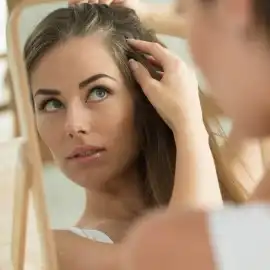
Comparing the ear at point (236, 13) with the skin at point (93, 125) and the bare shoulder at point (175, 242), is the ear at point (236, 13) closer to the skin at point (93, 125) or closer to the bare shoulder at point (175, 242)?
the bare shoulder at point (175, 242)

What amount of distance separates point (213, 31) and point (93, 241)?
240 millimetres

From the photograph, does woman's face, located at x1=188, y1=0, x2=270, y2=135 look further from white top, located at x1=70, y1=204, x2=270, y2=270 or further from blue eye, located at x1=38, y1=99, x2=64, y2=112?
blue eye, located at x1=38, y1=99, x2=64, y2=112

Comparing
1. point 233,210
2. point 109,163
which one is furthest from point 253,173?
point 233,210

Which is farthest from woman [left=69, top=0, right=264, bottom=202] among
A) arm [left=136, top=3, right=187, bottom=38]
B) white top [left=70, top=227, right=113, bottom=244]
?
white top [left=70, top=227, right=113, bottom=244]

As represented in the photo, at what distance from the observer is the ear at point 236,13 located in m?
0.35

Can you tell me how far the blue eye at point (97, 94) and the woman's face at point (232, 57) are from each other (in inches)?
7.1

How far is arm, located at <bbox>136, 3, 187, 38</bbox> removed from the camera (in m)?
0.57

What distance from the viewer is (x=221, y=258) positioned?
34 centimetres

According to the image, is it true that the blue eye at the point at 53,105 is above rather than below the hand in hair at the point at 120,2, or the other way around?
below

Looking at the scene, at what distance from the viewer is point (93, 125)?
0.57 metres

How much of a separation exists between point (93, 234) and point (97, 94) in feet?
0.38

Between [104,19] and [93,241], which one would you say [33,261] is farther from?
[104,19]

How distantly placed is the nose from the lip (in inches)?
0.5

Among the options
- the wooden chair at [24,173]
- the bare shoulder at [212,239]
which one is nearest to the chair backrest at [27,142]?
the wooden chair at [24,173]
